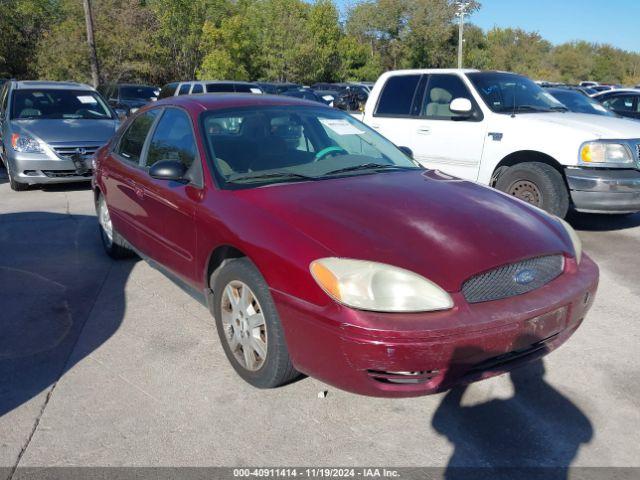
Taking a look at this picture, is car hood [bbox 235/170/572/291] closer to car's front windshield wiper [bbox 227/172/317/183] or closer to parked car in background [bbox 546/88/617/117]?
car's front windshield wiper [bbox 227/172/317/183]

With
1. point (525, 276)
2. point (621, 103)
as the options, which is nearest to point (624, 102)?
point (621, 103)

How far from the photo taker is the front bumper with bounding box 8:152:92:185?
8.80 metres

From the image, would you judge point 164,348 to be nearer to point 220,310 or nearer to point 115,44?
point 220,310

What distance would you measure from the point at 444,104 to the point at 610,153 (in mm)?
2093

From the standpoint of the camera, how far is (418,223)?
3.07 metres

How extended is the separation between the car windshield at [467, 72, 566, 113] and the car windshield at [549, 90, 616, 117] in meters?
2.32

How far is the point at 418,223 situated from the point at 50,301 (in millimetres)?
3182

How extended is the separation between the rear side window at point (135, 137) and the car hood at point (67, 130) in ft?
14.3

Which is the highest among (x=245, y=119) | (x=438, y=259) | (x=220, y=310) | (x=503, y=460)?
(x=245, y=119)

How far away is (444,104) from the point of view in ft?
24.3

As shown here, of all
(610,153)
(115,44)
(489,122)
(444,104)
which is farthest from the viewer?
(115,44)

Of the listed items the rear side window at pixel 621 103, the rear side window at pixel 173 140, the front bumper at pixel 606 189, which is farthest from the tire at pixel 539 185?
the rear side window at pixel 621 103

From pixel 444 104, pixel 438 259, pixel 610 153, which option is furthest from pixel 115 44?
pixel 438 259

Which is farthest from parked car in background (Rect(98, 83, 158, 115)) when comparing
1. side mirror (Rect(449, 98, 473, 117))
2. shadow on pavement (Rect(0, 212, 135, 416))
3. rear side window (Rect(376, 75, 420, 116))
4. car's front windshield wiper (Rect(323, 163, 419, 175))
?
car's front windshield wiper (Rect(323, 163, 419, 175))
